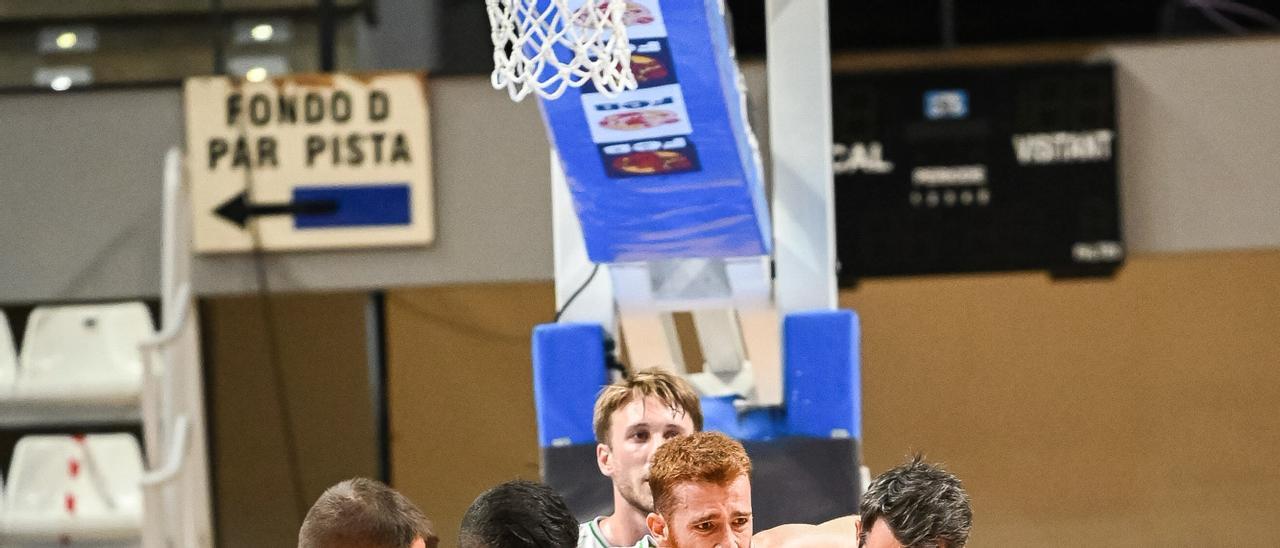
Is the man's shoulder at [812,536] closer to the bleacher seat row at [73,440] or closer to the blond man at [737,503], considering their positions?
the blond man at [737,503]

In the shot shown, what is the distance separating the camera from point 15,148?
6500mm

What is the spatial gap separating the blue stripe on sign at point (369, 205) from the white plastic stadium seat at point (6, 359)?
1.31 meters

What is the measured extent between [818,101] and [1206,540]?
172 inches

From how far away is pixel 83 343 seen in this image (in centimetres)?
618

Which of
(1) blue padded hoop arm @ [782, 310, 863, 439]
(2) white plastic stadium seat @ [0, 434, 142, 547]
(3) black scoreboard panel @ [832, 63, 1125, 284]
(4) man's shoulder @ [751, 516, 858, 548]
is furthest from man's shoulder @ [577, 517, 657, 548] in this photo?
(2) white plastic stadium seat @ [0, 434, 142, 547]

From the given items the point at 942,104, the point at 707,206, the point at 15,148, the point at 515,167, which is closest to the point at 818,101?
the point at 707,206

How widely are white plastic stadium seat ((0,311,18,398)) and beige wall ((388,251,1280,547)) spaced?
6.62 ft

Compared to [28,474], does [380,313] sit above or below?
above

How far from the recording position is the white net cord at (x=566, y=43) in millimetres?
3307

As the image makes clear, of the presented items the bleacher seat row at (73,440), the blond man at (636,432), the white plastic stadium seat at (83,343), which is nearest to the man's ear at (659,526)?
the blond man at (636,432)

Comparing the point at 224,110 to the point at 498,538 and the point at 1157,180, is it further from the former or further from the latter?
the point at 498,538

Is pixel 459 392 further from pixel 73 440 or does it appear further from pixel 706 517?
pixel 706 517

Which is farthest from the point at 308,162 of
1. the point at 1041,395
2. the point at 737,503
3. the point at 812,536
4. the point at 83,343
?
the point at 737,503

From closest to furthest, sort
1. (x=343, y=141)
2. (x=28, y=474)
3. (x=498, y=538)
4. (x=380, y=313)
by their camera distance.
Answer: (x=498, y=538)
(x=28, y=474)
(x=343, y=141)
(x=380, y=313)
